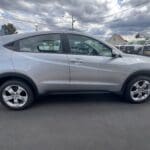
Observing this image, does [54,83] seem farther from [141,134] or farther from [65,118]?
[141,134]

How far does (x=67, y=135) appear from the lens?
140 inches

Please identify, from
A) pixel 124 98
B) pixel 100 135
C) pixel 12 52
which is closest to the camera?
pixel 100 135

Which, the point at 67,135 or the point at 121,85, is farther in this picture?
the point at 121,85

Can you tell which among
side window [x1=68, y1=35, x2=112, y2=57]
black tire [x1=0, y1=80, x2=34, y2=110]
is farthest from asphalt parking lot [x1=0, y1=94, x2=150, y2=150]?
side window [x1=68, y1=35, x2=112, y2=57]

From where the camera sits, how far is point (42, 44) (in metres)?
4.81

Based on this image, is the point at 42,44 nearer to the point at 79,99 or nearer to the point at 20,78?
the point at 20,78

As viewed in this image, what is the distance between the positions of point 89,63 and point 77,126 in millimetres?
1534

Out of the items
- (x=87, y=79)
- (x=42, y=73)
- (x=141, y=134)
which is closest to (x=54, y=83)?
(x=42, y=73)

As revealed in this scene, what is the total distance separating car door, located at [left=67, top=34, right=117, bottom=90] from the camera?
Answer: 4.81 metres

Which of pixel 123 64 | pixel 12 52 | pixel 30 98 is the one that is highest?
pixel 12 52

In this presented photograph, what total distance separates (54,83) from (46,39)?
1.00m

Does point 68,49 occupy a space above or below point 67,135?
above

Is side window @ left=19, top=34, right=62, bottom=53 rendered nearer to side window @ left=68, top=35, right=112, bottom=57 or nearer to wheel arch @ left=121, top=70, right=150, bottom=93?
side window @ left=68, top=35, right=112, bottom=57

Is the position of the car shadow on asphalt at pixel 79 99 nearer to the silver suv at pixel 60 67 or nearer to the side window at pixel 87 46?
the silver suv at pixel 60 67
